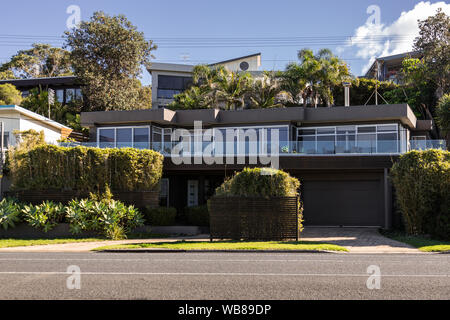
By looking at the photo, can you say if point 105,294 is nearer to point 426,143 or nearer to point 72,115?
point 426,143

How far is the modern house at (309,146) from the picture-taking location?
28.0 metres

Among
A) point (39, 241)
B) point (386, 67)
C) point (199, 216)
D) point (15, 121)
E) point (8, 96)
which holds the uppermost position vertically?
point (386, 67)

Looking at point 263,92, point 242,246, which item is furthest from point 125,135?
point 242,246

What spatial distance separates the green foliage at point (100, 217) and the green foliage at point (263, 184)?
19.4 ft

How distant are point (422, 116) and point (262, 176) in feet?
100

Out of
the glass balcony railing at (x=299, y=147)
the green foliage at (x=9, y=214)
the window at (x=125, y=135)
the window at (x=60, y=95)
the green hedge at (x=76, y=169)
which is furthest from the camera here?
the window at (x=60, y=95)

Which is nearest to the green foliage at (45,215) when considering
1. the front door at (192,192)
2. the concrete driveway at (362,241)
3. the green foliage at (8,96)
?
the front door at (192,192)

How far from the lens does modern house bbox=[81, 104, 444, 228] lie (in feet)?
91.8

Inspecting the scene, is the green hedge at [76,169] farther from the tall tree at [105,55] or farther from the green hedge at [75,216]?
the tall tree at [105,55]

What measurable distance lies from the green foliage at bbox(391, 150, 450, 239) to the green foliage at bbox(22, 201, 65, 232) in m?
15.2

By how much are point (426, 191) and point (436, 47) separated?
22.8 metres

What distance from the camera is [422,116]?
46250 millimetres

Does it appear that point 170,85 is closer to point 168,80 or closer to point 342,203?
point 168,80

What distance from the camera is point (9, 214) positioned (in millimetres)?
23344
